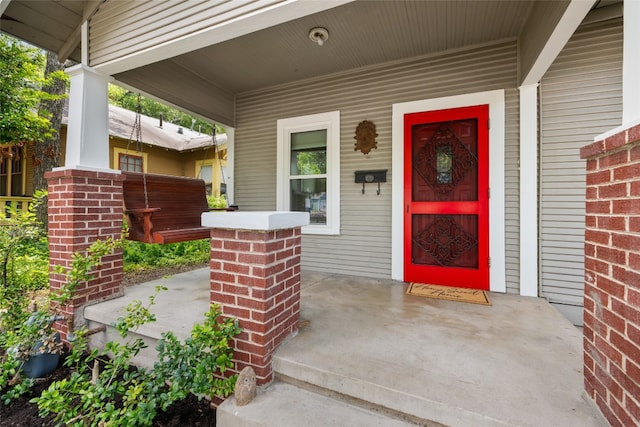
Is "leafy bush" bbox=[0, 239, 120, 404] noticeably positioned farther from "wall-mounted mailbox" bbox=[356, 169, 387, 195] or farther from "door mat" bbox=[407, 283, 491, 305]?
"door mat" bbox=[407, 283, 491, 305]

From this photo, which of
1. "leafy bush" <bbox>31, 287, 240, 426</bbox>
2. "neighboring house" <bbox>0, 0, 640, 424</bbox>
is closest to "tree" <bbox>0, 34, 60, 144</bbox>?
"neighboring house" <bbox>0, 0, 640, 424</bbox>

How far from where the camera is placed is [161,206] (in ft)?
11.1

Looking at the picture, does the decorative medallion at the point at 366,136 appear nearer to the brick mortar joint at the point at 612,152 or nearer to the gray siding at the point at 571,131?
the gray siding at the point at 571,131

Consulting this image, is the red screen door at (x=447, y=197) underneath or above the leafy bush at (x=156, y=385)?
above

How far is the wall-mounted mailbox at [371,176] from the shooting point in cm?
362

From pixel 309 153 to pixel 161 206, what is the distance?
2.03 meters

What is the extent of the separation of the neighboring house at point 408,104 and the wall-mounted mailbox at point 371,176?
51 millimetres

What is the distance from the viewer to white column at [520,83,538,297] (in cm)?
295

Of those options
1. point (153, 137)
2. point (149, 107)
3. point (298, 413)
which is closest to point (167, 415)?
point (298, 413)

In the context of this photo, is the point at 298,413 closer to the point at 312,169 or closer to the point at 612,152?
the point at 612,152

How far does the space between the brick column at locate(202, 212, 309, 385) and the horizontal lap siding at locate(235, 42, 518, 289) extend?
2028mm

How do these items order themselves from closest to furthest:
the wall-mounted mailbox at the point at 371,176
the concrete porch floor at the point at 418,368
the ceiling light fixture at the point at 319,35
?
the concrete porch floor at the point at 418,368 → the ceiling light fixture at the point at 319,35 → the wall-mounted mailbox at the point at 371,176

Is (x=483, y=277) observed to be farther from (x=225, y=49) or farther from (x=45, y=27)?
(x=45, y=27)

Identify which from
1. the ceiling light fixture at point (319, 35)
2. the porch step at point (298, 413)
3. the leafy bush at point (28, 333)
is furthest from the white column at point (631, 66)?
the leafy bush at point (28, 333)
